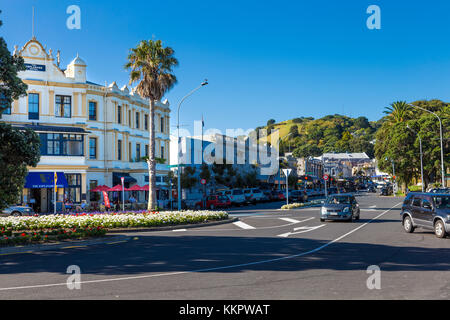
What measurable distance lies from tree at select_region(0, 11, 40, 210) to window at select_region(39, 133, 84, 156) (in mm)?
25302

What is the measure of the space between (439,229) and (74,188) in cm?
3390

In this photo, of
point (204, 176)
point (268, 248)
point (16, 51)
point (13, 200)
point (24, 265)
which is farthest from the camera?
point (204, 176)

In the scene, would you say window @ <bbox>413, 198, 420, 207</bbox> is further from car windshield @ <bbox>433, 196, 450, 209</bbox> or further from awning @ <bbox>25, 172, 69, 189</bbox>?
awning @ <bbox>25, 172, 69, 189</bbox>

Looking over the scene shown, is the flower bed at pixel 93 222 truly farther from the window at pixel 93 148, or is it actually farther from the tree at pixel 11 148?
the window at pixel 93 148

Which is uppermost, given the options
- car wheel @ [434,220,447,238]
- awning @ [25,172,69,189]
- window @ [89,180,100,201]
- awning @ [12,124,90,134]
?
awning @ [12,124,90,134]

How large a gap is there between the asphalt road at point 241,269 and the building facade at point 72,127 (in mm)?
26836

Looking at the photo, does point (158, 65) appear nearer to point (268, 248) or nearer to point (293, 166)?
point (268, 248)

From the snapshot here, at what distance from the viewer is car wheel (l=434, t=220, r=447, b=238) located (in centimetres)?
1591

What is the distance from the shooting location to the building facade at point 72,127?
133 ft

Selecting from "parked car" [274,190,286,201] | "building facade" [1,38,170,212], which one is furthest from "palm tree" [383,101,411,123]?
"building facade" [1,38,170,212]

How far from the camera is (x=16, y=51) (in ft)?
136

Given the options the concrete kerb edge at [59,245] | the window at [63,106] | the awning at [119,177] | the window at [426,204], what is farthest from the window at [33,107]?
the window at [426,204]
